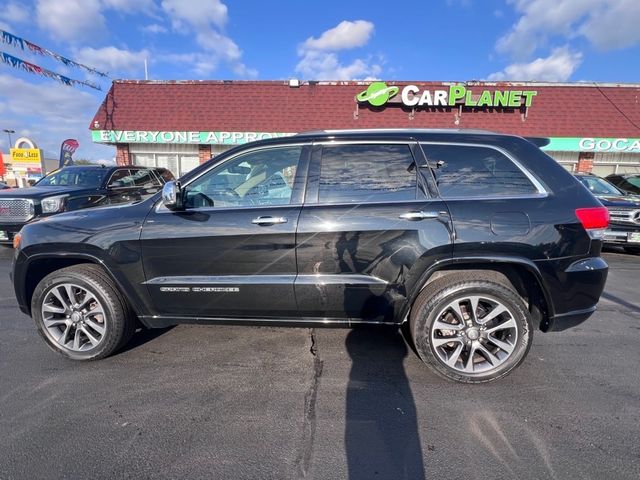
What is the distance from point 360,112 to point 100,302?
12945mm

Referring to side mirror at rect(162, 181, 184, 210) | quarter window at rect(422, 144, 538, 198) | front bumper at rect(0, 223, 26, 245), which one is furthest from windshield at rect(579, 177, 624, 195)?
front bumper at rect(0, 223, 26, 245)

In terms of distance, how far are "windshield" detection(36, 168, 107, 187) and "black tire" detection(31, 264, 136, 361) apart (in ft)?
16.3

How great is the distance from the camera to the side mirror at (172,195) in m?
2.62

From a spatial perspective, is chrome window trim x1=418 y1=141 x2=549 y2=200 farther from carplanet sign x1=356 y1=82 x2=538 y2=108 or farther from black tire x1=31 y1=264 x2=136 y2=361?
carplanet sign x1=356 y1=82 x2=538 y2=108

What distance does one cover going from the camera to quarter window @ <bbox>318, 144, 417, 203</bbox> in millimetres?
2693

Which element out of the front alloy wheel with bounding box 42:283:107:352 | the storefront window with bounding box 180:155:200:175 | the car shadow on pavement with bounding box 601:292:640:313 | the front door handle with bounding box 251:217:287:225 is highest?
the storefront window with bounding box 180:155:200:175

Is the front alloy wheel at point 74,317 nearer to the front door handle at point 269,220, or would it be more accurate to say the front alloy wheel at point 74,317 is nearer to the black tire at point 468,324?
the front door handle at point 269,220

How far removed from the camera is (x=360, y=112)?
46.2ft

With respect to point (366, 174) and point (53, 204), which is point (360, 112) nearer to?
point (53, 204)

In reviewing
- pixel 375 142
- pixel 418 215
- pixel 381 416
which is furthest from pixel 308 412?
pixel 375 142

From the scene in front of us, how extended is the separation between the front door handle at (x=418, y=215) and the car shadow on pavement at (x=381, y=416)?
4.13ft

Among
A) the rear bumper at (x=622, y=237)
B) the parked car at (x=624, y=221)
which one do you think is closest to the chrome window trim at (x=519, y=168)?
the parked car at (x=624, y=221)

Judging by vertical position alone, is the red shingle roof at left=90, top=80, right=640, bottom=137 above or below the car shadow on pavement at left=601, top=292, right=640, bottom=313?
above

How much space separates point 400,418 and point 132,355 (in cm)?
234
